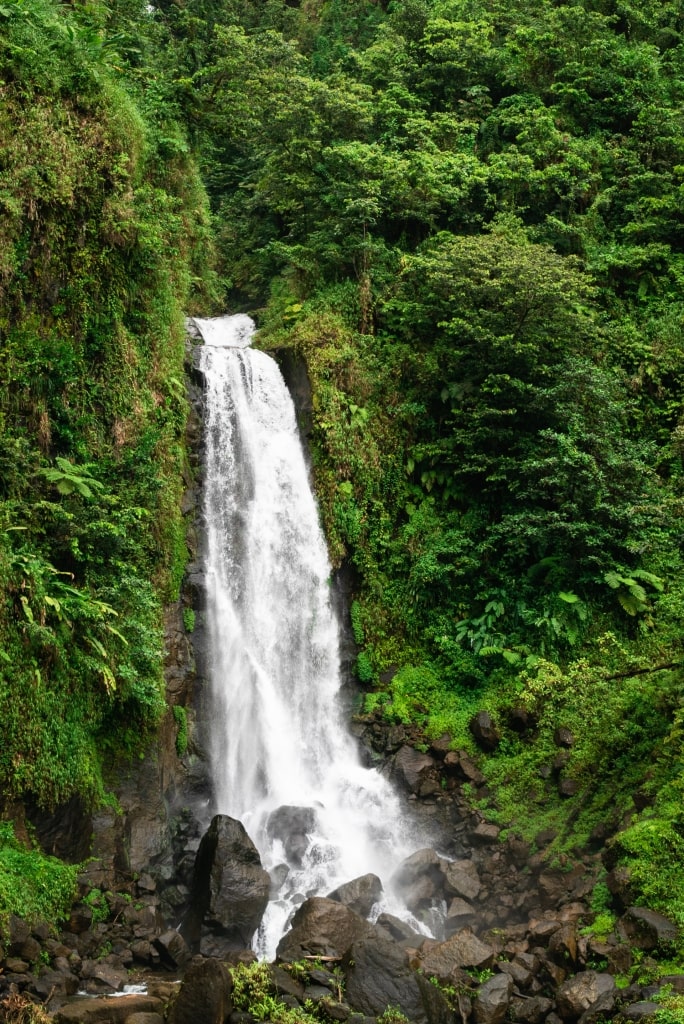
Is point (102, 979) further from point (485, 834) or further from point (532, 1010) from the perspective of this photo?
point (485, 834)

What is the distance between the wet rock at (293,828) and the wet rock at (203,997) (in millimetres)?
3971

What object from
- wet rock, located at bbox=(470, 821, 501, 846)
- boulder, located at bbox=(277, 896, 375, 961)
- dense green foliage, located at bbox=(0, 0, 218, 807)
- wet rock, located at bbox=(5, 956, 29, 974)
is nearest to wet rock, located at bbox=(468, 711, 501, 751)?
wet rock, located at bbox=(470, 821, 501, 846)

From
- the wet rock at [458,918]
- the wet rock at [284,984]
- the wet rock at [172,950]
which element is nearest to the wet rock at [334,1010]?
the wet rock at [284,984]

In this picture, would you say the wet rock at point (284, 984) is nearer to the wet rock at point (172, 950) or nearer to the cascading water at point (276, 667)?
the wet rock at point (172, 950)

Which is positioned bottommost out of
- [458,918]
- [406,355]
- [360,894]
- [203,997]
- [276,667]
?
[458,918]

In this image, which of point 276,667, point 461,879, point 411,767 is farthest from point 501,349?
point 461,879

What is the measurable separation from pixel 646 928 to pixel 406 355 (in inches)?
479

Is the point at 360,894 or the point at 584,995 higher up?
the point at 584,995

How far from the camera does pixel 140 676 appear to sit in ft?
32.7

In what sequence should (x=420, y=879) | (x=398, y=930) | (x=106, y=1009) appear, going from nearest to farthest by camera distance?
(x=106, y=1009), (x=398, y=930), (x=420, y=879)

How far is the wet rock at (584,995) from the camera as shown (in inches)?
274

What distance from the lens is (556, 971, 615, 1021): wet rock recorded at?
695 centimetres

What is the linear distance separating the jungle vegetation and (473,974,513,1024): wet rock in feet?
5.95

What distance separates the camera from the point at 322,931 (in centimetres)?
823
